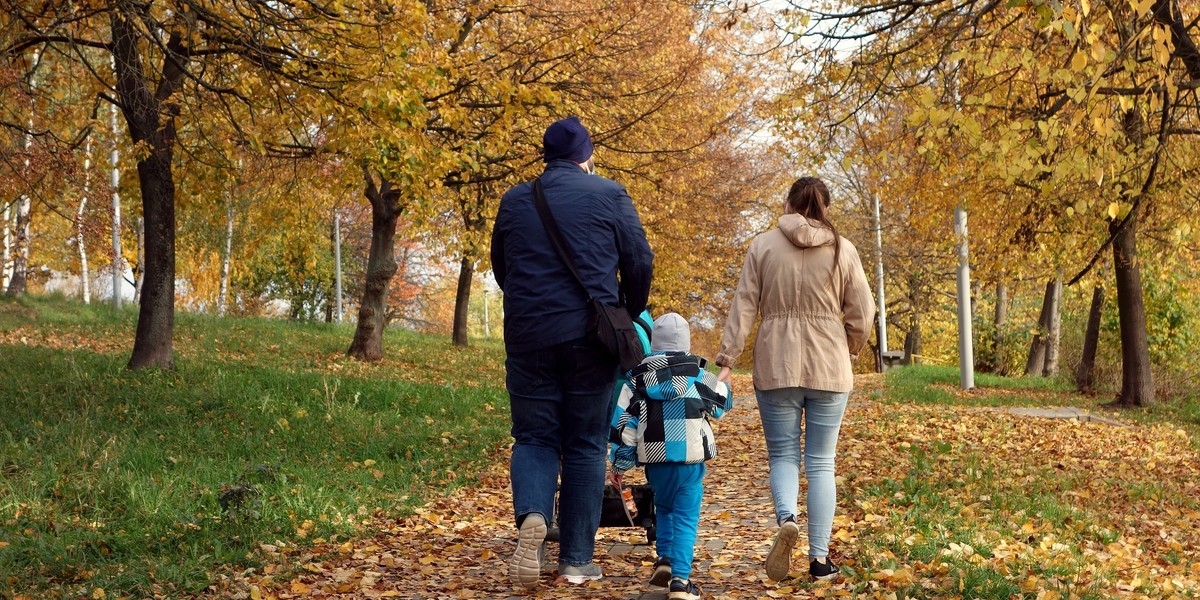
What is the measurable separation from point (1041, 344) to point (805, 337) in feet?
75.0

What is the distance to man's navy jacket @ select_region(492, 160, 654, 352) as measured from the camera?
15.7 feet

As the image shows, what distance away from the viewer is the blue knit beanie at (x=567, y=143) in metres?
5.05

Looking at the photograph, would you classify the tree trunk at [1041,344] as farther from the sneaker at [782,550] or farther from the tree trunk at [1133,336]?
the sneaker at [782,550]

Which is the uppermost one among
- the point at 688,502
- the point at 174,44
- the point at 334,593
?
the point at 174,44

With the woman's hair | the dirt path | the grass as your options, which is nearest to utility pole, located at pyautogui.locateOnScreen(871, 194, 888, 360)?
the grass

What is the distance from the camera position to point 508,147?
45.2 feet

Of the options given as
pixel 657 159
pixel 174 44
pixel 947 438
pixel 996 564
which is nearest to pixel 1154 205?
pixel 947 438

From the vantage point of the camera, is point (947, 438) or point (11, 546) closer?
point (11, 546)

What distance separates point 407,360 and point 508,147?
612 cm

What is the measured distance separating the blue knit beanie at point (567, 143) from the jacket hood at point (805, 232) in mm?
1036

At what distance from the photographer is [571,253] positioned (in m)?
4.81

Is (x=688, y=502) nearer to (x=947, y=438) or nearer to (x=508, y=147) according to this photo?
(x=947, y=438)

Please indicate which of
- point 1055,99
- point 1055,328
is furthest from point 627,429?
point 1055,328

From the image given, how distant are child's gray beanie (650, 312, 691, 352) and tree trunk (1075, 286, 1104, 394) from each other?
14.6m
